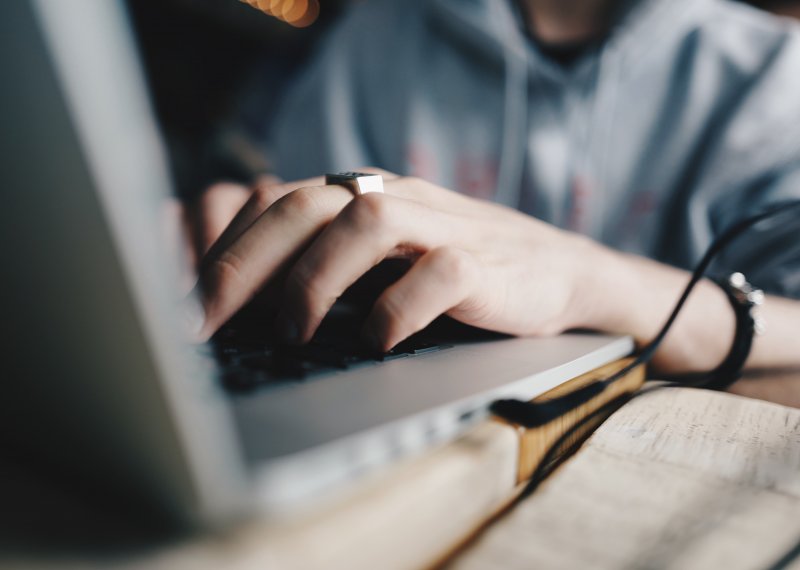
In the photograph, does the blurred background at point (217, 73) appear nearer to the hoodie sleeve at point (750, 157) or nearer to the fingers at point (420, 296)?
the hoodie sleeve at point (750, 157)

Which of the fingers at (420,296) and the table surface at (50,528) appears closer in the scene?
the table surface at (50,528)

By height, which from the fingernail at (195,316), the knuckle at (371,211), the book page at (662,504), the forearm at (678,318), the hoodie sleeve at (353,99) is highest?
the hoodie sleeve at (353,99)

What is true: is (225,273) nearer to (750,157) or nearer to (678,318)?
(678,318)

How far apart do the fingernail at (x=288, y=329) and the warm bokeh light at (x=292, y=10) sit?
214 centimetres

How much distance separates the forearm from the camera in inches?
15.7

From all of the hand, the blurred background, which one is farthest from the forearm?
the blurred background

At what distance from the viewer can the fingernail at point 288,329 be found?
0.92 feet

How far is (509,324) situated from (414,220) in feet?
0.34

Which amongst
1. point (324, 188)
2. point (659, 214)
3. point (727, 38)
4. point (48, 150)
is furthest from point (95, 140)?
point (727, 38)

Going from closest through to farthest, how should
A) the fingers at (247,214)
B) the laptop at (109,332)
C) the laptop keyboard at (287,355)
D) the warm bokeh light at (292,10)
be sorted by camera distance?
the laptop at (109,332) < the laptop keyboard at (287,355) < the fingers at (247,214) < the warm bokeh light at (292,10)

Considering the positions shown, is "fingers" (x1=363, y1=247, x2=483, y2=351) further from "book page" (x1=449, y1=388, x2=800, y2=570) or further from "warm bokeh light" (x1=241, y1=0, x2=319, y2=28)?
"warm bokeh light" (x1=241, y1=0, x2=319, y2=28)

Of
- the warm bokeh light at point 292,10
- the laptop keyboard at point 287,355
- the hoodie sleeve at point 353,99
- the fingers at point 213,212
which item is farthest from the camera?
the warm bokeh light at point 292,10

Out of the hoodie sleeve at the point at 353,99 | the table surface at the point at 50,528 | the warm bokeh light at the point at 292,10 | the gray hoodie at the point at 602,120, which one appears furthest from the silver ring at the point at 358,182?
the warm bokeh light at the point at 292,10

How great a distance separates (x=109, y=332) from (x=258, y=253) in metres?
0.18
